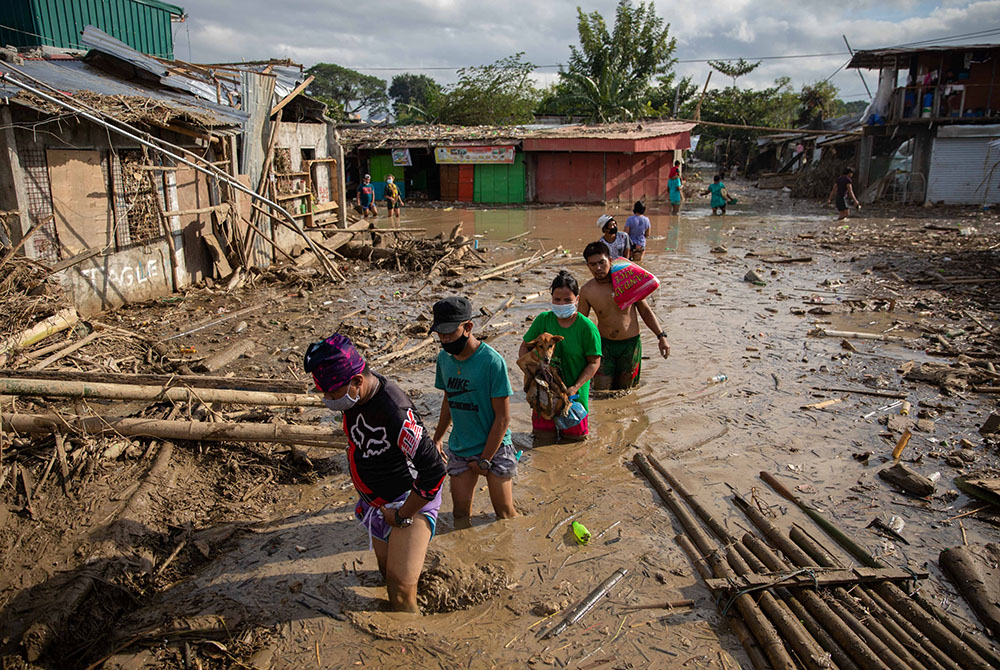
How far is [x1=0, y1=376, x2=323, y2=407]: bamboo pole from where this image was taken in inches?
194

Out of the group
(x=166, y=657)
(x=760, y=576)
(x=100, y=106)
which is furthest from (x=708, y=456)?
(x=100, y=106)

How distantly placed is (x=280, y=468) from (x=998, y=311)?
33.8 ft

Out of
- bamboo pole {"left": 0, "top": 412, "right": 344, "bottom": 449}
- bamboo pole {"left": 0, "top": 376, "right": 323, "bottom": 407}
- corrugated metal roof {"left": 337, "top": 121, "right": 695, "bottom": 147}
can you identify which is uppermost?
corrugated metal roof {"left": 337, "top": 121, "right": 695, "bottom": 147}

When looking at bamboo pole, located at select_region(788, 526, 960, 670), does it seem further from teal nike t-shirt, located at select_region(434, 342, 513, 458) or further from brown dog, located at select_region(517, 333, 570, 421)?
brown dog, located at select_region(517, 333, 570, 421)

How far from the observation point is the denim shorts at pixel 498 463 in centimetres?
414

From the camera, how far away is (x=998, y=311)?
32.1 feet

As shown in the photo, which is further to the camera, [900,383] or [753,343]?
[753,343]

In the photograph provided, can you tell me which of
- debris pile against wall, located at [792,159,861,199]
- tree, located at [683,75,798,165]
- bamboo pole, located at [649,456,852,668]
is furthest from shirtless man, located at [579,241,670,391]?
tree, located at [683,75,798,165]

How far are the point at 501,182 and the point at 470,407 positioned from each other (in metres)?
26.0

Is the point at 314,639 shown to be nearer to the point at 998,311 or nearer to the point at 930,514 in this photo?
the point at 930,514

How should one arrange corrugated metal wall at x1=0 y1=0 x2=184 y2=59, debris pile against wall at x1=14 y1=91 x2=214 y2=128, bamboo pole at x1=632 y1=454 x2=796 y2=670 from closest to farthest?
bamboo pole at x1=632 y1=454 x2=796 y2=670 < debris pile against wall at x1=14 y1=91 x2=214 y2=128 < corrugated metal wall at x1=0 y1=0 x2=184 y2=59

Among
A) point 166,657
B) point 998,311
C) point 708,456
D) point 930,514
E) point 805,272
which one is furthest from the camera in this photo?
point 805,272

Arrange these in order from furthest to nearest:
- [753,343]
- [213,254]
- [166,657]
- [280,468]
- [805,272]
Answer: [805,272] < [213,254] < [753,343] < [280,468] < [166,657]

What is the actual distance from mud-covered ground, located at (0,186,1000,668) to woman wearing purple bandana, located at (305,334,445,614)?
388 mm
